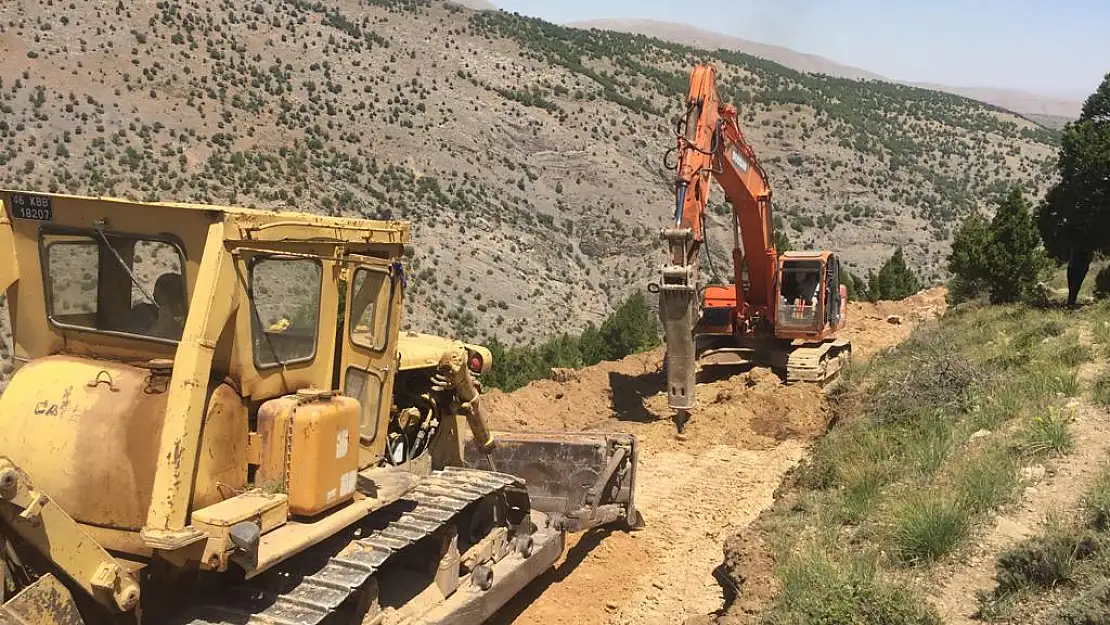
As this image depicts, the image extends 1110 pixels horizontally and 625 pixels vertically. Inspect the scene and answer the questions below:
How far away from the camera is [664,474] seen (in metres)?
11.4

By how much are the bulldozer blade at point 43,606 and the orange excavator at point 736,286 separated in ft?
31.7

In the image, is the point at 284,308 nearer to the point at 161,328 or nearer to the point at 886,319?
the point at 161,328

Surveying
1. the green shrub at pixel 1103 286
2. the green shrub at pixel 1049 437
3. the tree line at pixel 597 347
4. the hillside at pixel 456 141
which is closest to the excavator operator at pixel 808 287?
the tree line at pixel 597 347

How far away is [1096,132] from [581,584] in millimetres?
15704

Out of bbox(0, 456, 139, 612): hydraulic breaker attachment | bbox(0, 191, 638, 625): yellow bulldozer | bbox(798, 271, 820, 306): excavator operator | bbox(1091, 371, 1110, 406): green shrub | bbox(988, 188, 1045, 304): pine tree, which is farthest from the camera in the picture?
bbox(988, 188, 1045, 304): pine tree

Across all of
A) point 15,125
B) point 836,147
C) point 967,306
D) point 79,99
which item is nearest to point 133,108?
point 79,99

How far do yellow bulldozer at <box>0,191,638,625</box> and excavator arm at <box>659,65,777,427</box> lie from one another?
729 centimetres

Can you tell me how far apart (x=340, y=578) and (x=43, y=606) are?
147 centimetres

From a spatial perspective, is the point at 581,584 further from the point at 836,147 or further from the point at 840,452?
the point at 836,147

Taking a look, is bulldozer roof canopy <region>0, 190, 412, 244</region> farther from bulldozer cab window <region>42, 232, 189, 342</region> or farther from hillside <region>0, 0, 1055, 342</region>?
hillside <region>0, 0, 1055, 342</region>

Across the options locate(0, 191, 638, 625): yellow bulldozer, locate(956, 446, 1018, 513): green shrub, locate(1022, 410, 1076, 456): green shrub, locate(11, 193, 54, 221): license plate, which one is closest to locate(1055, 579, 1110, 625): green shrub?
locate(956, 446, 1018, 513): green shrub

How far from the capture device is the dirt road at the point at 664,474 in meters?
7.31

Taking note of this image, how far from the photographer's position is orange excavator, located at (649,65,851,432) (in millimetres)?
12828

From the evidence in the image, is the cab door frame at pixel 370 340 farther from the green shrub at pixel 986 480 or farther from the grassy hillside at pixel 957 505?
the green shrub at pixel 986 480
